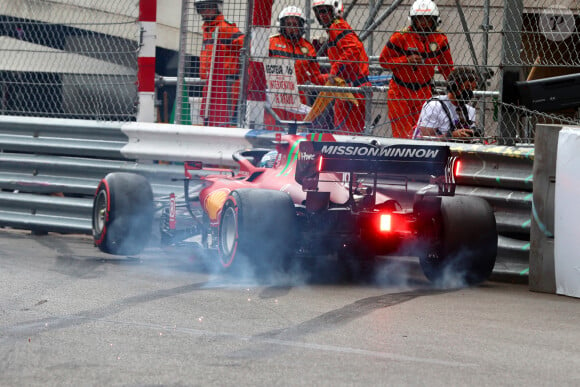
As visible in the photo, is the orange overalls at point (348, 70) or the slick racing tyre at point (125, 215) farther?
the orange overalls at point (348, 70)

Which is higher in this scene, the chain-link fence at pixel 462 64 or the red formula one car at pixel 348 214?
the chain-link fence at pixel 462 64

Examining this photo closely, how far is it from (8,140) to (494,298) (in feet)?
19.5

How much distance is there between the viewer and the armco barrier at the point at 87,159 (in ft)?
28.9

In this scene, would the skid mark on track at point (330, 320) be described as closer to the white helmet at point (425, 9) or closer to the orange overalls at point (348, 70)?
the orange overalls at point (348, 70)

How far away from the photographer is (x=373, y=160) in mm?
6953

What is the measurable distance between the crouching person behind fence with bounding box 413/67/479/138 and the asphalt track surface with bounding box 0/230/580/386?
1.51 metres

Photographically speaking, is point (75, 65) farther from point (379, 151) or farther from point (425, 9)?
point (379, 151)

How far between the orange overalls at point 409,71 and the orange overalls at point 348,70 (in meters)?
0.24

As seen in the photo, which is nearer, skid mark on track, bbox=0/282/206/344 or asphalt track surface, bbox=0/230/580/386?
asphalt track surface, bbox=0/230/580/386

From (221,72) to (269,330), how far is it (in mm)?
5101

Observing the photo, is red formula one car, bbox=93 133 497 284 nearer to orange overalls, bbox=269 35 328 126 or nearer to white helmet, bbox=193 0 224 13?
orange overalls, bbox=269 35 328 126

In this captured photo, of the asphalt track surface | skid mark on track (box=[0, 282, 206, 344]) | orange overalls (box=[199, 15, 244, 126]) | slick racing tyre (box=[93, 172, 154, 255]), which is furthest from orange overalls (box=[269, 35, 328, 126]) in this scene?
skid mark on track (box=[0, 282, 206, 344])

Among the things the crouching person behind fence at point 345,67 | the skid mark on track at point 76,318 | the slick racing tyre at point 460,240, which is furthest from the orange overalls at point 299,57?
the skid mark on track at point 76,318

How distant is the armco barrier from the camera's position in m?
8.82
